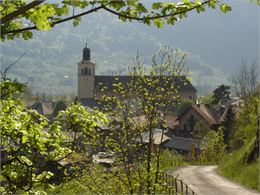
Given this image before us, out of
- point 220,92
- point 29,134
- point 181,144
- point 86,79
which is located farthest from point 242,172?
point 86,79

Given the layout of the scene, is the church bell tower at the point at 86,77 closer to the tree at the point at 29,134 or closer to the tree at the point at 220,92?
the tree at the point at 220,92

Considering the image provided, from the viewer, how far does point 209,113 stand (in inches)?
3000

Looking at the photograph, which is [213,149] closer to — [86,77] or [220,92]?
[220,92]

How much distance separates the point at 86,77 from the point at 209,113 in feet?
221

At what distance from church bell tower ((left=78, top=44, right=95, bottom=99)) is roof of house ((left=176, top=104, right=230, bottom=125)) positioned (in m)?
61.7

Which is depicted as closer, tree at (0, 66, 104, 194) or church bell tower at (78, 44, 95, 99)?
tree at (0, 66, 104, 194)

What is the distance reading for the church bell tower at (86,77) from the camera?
135250 mm

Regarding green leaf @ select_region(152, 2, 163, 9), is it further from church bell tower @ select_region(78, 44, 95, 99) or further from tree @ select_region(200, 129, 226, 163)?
church bell tower @ select_region(78, 44, 95, 99)

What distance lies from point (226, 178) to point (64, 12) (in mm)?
21484

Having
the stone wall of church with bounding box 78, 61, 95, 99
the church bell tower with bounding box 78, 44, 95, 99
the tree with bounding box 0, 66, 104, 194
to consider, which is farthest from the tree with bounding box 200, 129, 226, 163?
the stone wall of church with bounding box 78, 61, 95, 99

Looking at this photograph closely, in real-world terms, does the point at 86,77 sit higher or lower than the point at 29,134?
higher

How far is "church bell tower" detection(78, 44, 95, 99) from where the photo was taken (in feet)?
444

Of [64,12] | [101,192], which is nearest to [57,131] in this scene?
[64,12]

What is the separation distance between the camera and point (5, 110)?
5.53 m
